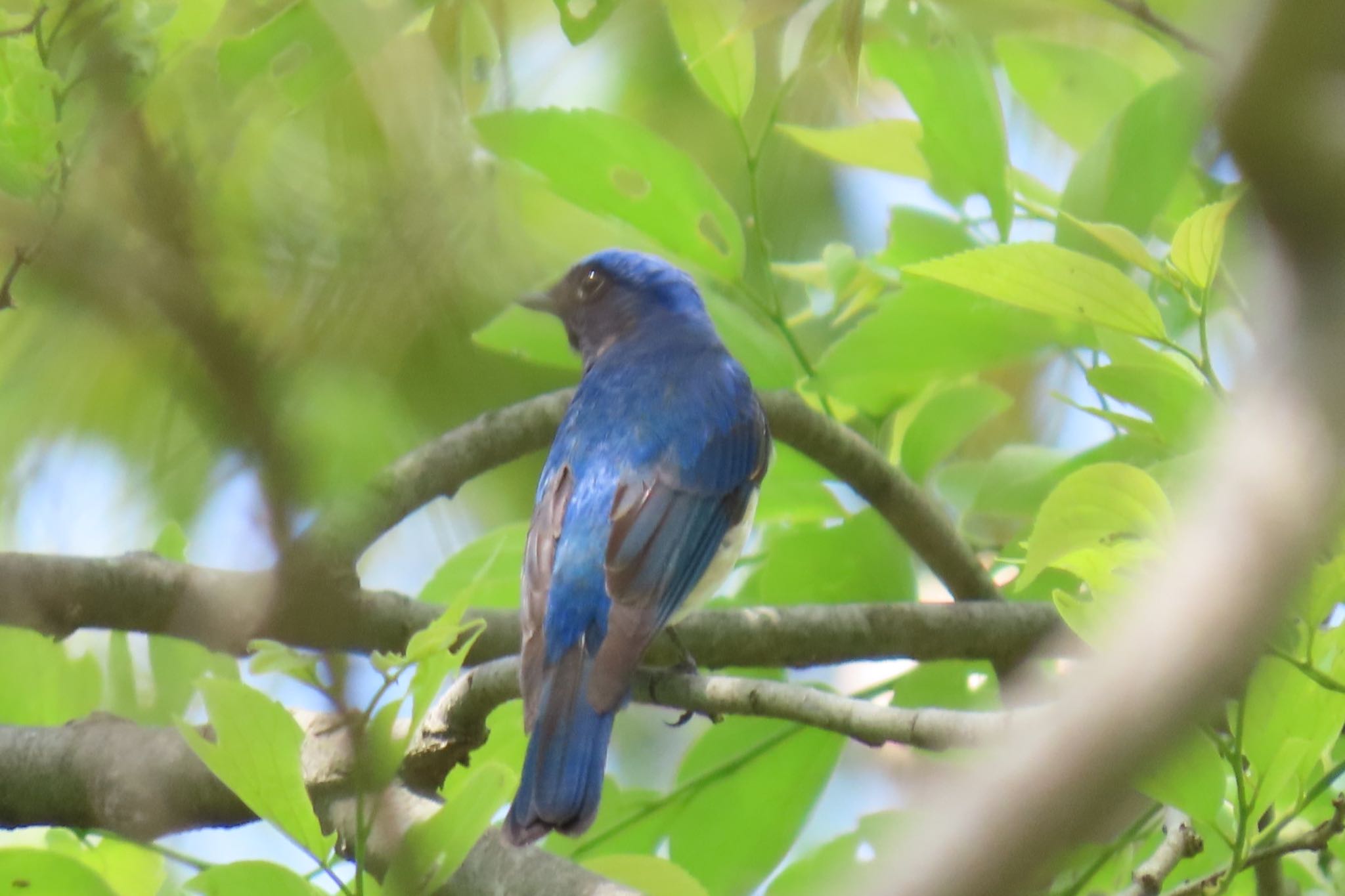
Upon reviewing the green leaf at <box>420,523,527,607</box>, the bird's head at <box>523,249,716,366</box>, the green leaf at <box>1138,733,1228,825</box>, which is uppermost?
the green leaf at <box>1138,733,1228,825</box>

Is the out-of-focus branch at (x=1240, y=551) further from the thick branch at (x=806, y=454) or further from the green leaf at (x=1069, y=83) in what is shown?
the green leaf at (x=1069, y=83)

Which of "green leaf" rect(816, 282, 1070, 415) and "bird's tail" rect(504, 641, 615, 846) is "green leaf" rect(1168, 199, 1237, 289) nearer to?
"green leaf" rect(816, 282, 1070, 415)

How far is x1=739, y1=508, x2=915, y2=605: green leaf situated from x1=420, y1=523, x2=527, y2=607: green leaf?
1.99 ft

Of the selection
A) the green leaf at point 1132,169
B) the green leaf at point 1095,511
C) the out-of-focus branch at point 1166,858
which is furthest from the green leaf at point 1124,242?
the out-of-focus branch at point 1166,858

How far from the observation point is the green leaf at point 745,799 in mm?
2955

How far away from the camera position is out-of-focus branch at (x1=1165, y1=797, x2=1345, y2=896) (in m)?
2.02

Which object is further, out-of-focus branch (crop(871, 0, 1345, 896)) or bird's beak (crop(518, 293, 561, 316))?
bird's beak (crop(518, 293, 561, 316))

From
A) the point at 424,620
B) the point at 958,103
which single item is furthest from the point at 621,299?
the point at 424,620

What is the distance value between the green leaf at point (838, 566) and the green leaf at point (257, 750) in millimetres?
1746

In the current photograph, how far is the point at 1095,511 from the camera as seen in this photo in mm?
2043

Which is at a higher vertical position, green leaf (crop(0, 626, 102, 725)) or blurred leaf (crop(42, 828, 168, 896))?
blurred leaf (crop(42, 828, 168, 896))

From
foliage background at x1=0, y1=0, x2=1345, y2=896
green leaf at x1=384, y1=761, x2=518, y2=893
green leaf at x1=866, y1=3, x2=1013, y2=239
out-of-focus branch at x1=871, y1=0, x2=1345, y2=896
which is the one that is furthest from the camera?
green leaf at x1=866, y1=3, x2=1013, y2=239

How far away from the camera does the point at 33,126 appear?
6.25 feet

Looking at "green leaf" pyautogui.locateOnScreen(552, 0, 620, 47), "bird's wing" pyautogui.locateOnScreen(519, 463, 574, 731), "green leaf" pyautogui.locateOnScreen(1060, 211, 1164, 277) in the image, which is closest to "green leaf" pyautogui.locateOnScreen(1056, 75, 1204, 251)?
"green leaf" pyautogui.locateOnScreen(1060, 211, 1164, 277)
